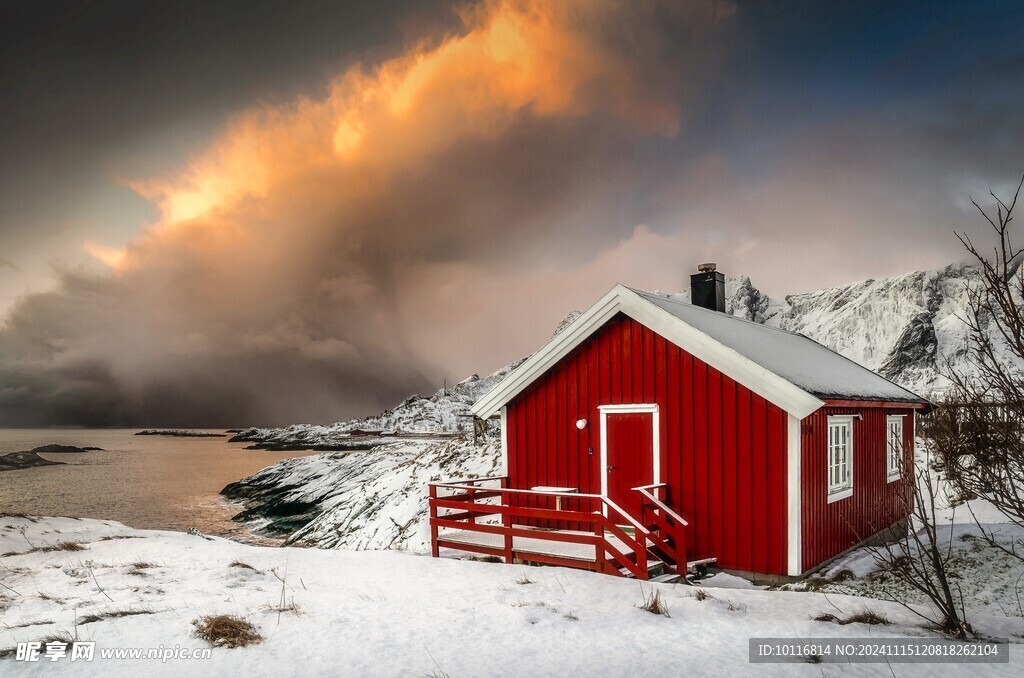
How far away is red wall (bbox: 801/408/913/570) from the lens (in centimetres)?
1047

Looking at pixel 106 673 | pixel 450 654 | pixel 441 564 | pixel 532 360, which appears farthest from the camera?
pixel 532 360

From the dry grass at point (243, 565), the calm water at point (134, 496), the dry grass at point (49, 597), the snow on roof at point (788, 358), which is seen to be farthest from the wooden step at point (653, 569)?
the calm water at point (134, 496)

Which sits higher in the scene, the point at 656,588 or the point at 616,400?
the point at 616,400

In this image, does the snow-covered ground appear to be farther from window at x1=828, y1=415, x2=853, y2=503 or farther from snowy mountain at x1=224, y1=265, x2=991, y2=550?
snowy mountain at x1=224, y1=265, x2=991, y2=550

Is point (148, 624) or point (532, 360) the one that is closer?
point (148, 624)

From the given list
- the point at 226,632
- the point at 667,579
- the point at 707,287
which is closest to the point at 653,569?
the point at 667,579

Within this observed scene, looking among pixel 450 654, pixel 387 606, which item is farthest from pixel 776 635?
pixel 387 606

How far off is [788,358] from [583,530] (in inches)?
208

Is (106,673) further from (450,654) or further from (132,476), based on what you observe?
(132,476)

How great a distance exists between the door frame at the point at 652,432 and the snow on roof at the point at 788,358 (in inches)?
67.8

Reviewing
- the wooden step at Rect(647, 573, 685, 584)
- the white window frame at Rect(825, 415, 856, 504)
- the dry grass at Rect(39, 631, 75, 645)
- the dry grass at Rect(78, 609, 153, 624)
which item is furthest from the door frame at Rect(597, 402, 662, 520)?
the dry grass at Rect(39, 631, 75, 645)

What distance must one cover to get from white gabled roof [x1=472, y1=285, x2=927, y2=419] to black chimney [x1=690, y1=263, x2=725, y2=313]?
3.22 ft

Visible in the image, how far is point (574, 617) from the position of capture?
7.13 metres

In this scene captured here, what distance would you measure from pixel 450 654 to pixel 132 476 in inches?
2956
